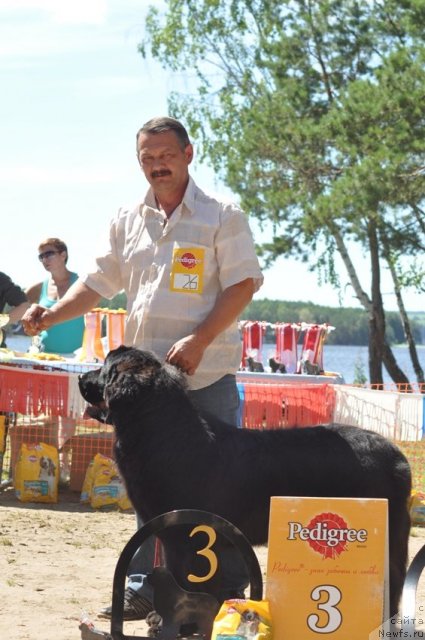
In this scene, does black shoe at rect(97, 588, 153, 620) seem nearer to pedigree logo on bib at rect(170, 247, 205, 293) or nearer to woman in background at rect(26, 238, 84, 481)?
pedigree logo on bib at rect(170, 247, 205, 293)

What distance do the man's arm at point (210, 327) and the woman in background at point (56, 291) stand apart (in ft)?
13.5

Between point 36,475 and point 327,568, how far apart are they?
15.1 feet

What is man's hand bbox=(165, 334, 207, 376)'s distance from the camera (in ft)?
13.4

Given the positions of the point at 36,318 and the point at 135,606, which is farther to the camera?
the point at 36,318

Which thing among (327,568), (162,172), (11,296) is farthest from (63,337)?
(327,568)

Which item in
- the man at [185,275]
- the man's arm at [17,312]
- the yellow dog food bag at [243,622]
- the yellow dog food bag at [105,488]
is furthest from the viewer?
the man's arm at [17,312]

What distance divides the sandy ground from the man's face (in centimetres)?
177

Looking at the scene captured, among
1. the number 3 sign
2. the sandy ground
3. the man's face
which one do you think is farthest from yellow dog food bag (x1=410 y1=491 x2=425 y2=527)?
the number 3 sign

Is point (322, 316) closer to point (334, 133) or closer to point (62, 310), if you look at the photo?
point (334, 133)

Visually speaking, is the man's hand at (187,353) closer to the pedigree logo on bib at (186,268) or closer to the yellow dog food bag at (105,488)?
the pedigree logo on bib at (186,268)

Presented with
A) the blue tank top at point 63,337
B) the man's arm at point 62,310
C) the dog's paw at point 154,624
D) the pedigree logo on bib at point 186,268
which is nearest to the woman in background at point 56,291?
the blue tank top at point 63,337

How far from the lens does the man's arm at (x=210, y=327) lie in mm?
→ 4094

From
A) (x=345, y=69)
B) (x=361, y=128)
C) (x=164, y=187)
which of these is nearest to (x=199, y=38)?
(x=345, y=69)

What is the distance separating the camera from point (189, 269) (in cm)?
427
